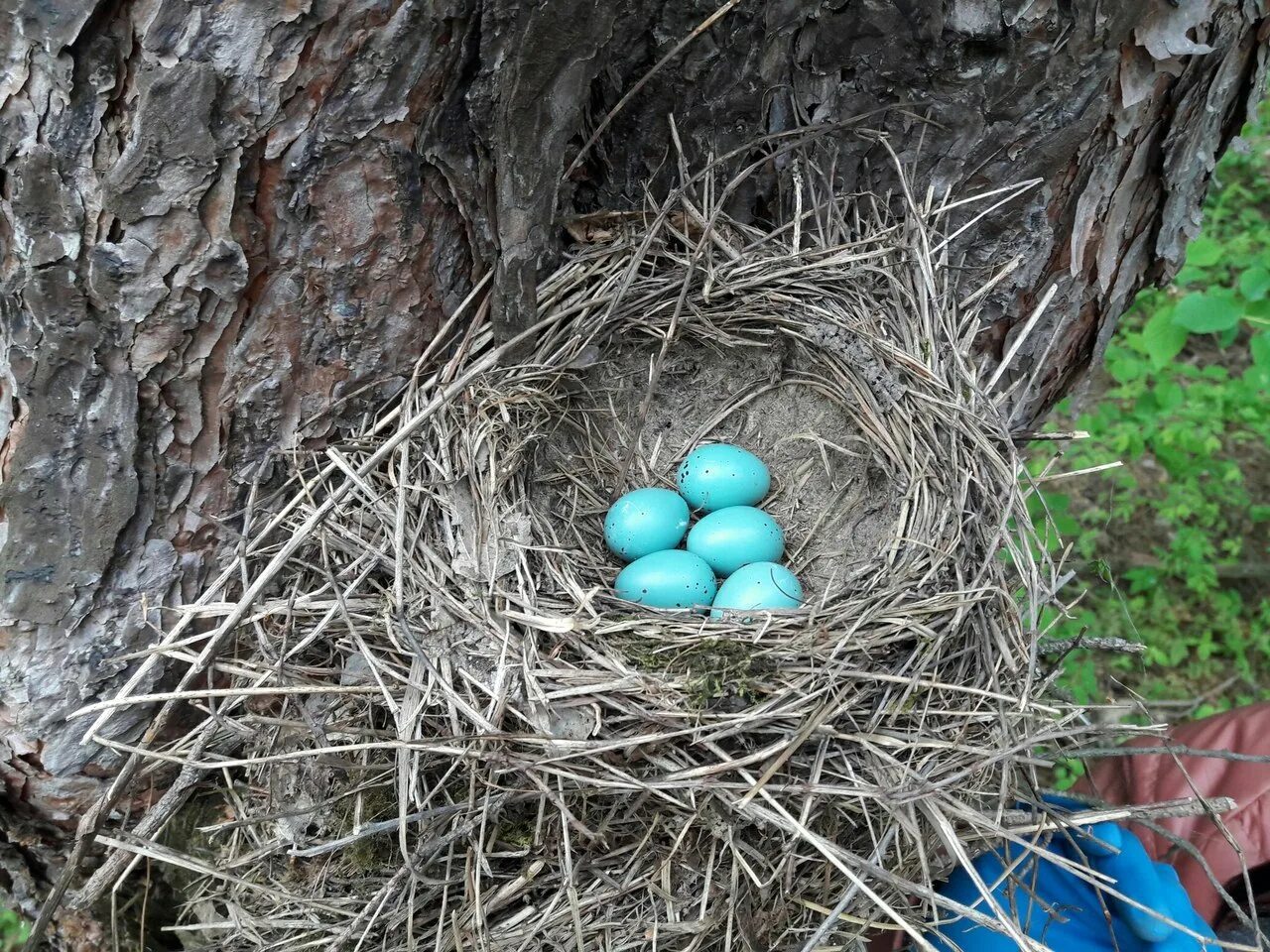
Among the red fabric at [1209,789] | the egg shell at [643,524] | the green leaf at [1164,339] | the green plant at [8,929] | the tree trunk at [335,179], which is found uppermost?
the tree trunk at [335,179]

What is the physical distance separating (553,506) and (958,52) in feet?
3.47

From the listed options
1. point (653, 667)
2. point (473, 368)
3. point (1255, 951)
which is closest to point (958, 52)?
point (473, 368)

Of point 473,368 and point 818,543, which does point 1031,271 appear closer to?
point 818,543

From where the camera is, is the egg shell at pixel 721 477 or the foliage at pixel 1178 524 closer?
the egg shell at pixel 721 477

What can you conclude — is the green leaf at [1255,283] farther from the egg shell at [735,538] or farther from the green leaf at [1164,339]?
the egg shell at [735,538]

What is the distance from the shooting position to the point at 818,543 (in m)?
1.98

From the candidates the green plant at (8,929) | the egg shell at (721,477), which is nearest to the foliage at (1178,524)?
the egg shell at (721,477)

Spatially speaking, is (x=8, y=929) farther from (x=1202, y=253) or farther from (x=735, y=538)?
(x=1202, y=253)

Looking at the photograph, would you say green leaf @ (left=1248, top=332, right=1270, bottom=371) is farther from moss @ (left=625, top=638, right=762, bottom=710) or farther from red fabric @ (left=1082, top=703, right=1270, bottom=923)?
moss @ (left=625, top=638, right=762, bottom=710)

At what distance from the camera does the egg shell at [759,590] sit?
1.71m

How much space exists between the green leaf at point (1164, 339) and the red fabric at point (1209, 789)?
0.75m

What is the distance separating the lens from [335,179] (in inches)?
52.8

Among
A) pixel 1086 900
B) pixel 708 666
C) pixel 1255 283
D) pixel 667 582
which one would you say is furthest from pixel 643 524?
pixel 1255 283

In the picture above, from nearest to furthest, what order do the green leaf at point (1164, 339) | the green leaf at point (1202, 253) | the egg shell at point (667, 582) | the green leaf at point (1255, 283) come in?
the egg shell at point (667, 582) < the green leaf at point (1255, 283) < the green leaf at point (1164, 339) < the green leaf at point (1202, 253)
